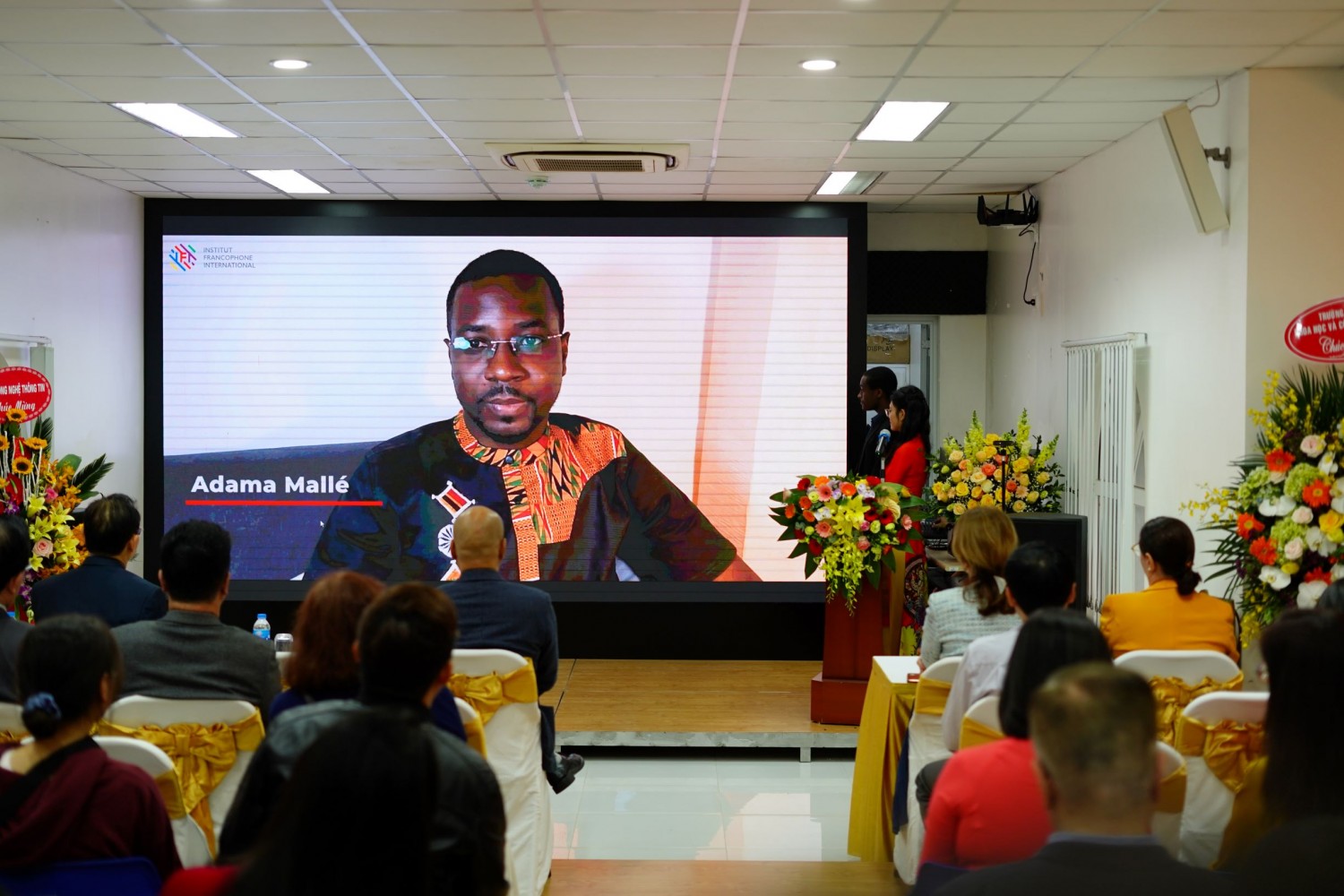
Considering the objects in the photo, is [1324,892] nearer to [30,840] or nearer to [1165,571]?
[30,840]

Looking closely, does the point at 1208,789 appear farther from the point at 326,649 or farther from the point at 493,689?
the point at 326,649

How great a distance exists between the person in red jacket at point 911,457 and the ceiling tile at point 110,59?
414cm

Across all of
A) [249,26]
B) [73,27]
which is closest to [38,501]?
[73,27]

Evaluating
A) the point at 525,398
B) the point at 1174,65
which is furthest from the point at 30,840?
the point at 525,398

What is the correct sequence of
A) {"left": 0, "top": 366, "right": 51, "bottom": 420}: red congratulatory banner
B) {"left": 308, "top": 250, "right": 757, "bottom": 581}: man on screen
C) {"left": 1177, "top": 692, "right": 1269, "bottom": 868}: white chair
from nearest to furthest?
{"left": 1177, "top": 692, "right": 1269, "bottom": 868}: white chair → {"left": 0, "top": 366, "right": 51, "bottom": 420}: red congratulatory banner → {"left": 308, "top": 250, "right": 757, "bottom": 581}: man on screen

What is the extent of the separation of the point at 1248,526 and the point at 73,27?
4510 millimetres

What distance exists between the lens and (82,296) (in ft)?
24.3

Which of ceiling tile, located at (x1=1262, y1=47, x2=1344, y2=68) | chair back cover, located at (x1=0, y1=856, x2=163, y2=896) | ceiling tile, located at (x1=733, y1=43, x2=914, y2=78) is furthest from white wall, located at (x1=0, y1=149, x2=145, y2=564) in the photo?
ceiling tile, located at (x1=1262, y1=47, x2=1344, y2=68)

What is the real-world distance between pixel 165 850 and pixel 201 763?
0.90 m

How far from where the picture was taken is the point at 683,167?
23.1 feet

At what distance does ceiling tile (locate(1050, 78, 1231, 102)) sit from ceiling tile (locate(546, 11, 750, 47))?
5.31ft

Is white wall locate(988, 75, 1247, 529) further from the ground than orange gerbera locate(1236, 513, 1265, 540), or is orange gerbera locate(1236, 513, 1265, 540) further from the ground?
white wall locate(988, 75, 1247, 529)

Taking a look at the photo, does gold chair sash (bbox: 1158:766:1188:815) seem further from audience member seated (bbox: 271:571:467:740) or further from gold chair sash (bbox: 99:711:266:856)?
gold chair sash (bbox: 99:711:266:856)

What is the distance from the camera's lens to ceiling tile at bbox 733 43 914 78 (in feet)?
15.4
